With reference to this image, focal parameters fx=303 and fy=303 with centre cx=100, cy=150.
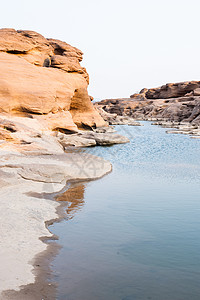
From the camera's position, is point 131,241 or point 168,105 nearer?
point 131,241

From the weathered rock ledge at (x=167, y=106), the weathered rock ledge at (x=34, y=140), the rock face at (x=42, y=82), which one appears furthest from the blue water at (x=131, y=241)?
the weathered rock ledge at (x=167, y=106)

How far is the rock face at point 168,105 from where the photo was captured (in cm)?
7194

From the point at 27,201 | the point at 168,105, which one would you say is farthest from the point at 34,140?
the point at 168,105

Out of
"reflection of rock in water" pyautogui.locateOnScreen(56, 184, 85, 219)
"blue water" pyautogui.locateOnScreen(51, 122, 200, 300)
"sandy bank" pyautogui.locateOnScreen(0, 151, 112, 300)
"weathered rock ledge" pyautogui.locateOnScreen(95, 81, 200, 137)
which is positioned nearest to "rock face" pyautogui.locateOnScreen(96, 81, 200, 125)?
"weathered rock ledge" pyautogui.locateOnScreen(95, 81, 200, 137)

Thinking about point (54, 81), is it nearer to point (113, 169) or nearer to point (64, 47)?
point (64, 47)

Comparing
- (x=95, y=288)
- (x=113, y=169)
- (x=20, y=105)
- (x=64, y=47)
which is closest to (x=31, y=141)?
(x=113, y=169)

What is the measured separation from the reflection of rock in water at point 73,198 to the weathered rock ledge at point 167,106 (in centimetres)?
4985

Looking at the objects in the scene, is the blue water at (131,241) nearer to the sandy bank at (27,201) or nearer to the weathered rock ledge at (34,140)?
the sandy bank at (27,201)

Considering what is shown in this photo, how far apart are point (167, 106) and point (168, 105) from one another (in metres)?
1.20

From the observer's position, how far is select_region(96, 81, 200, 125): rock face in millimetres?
71938

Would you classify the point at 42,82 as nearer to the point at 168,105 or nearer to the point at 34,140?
the point at 34,140

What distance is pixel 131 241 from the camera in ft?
26.9

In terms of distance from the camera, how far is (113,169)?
18562 mm

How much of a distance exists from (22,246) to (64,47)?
3930cm
